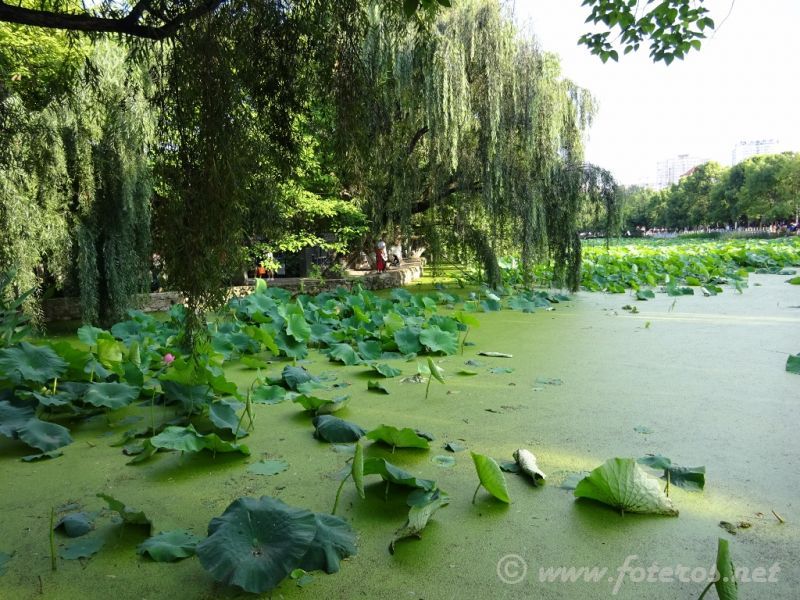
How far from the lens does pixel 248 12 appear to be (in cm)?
207

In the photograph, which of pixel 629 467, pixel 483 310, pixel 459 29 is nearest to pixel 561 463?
pixel 629 467

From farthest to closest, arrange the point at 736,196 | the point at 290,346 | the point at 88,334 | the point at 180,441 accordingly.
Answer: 1. the point at 736,196
2. the point at 290,346
3. the point at 88,334
4. the point at 180,441

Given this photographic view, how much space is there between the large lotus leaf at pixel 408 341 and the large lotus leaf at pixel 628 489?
218 cm

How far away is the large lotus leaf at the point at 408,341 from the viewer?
3668 mm

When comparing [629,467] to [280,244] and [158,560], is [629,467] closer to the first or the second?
[158,560]

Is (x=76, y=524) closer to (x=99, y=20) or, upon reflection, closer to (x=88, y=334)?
(x=99, y=20)

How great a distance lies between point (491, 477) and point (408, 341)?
86.0 inches

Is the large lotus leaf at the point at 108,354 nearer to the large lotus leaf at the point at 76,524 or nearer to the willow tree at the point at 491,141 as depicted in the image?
the large lotus leaf at the point at 76,524

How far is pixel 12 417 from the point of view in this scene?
6.80 feet

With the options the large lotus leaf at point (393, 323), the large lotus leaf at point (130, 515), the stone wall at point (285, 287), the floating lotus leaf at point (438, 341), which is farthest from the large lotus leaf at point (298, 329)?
the large lotus leaf at point (130, 515)

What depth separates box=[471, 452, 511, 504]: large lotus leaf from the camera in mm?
1523

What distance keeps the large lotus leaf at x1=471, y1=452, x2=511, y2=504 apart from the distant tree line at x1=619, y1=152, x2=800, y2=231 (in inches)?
766

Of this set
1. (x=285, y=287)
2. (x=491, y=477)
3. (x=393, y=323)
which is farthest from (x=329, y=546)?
(x=285, y=287)

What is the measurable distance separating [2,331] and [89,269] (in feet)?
9.34
